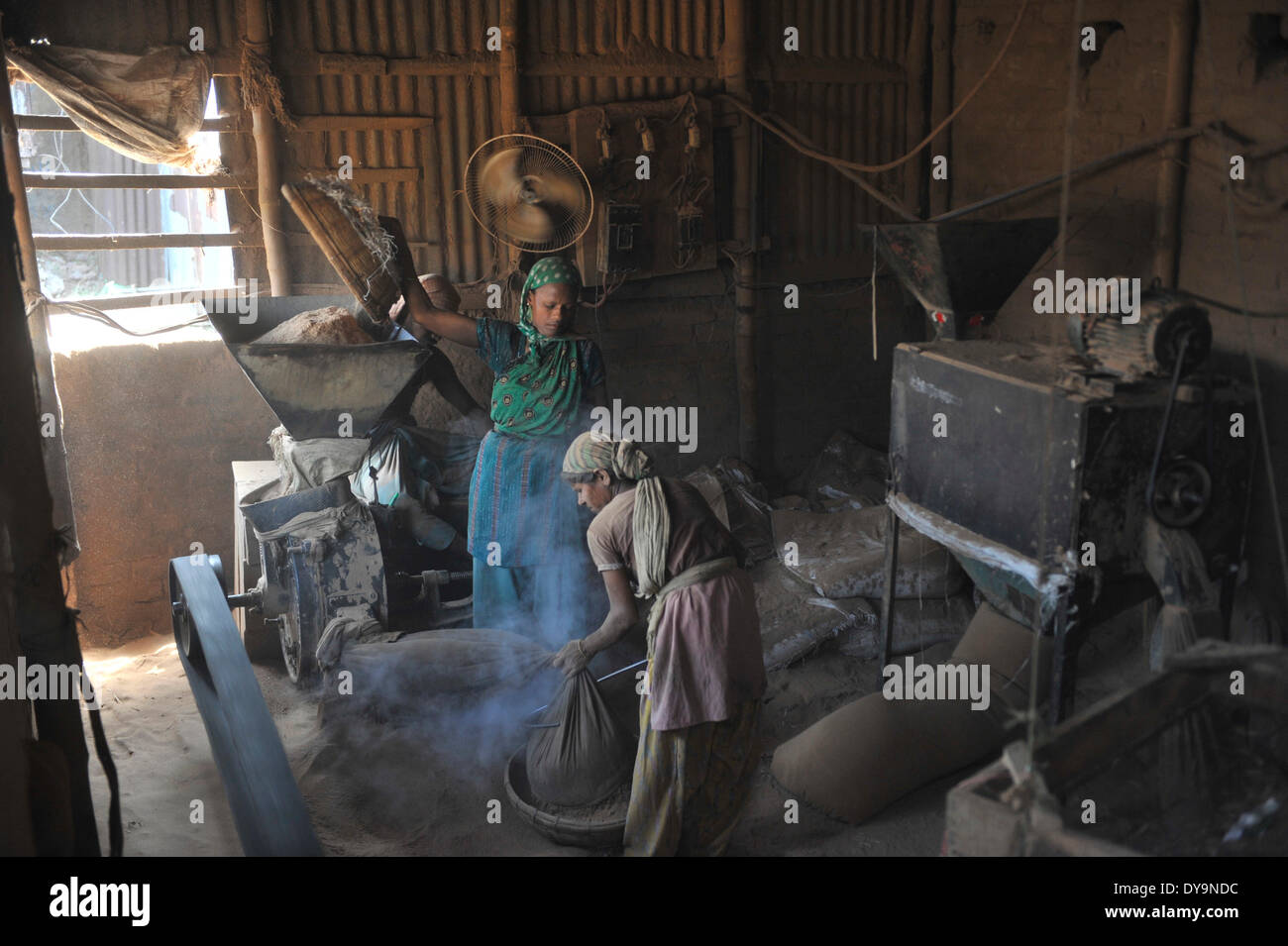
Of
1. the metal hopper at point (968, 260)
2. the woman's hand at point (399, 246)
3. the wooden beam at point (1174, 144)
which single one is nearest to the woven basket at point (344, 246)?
the woman's hand at point (399, 246)

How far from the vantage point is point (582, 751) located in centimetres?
414

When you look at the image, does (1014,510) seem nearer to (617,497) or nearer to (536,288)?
(617,497)

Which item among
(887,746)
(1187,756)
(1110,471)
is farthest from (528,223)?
(1187,756)

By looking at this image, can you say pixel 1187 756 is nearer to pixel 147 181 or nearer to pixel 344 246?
pixel 344 246

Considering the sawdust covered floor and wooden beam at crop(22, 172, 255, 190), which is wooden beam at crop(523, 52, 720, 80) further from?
the sawdust covered floor

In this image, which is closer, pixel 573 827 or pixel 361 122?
pixel 573 827

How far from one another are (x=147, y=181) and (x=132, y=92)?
0.52m

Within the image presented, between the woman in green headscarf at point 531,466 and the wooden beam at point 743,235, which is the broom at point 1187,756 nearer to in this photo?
the woman in green headscarf at point 531,466

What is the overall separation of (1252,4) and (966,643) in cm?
328

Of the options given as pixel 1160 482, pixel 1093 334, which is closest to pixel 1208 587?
pixel 1160 482

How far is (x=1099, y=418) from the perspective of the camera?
3.75 metres

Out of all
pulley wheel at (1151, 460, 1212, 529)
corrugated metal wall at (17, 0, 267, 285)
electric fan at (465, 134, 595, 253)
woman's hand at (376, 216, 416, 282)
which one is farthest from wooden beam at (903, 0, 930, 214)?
corrugated metal wall at (17, 0, 267, 285)

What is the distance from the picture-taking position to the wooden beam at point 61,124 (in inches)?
223

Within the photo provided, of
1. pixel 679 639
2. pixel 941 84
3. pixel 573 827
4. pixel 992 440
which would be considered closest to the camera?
pixel 679 639
